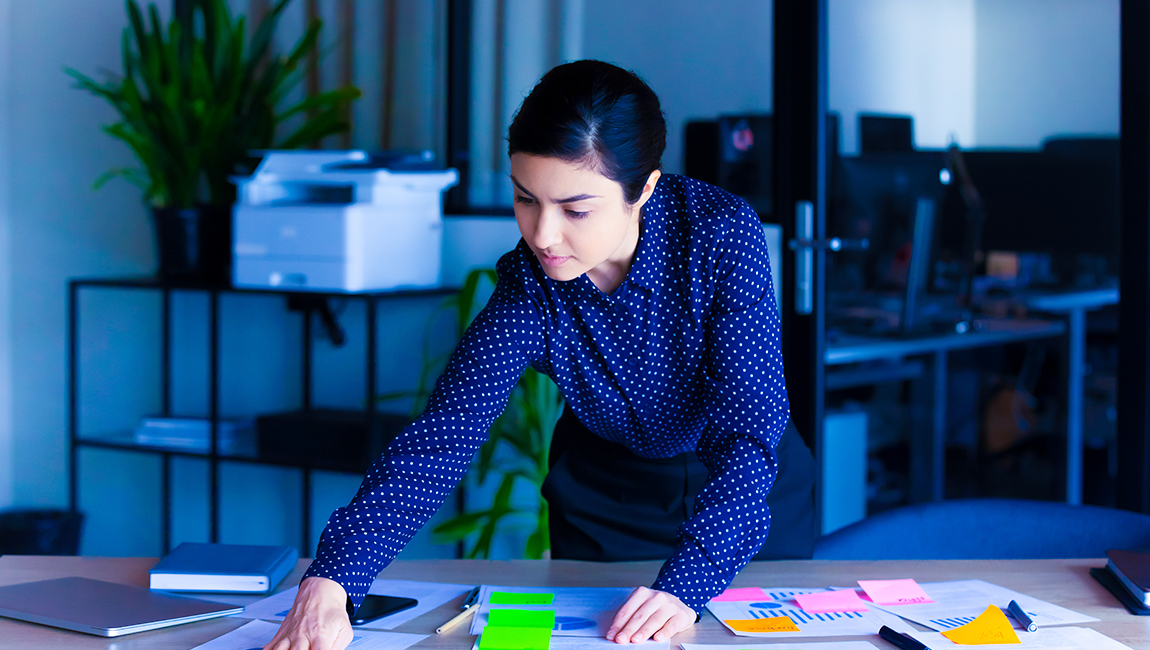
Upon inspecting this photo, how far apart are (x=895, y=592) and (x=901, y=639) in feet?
0.60

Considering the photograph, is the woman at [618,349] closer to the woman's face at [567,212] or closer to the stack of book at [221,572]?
the woman's face at [567,212]

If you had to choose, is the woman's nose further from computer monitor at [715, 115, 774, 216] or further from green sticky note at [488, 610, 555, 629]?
computer monitor at [715, 115, 774, 216]

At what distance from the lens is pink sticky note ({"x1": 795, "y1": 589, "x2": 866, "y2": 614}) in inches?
53.0

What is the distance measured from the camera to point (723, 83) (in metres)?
2.96

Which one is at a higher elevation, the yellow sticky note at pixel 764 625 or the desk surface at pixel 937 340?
the desk surface at pixel 937 340

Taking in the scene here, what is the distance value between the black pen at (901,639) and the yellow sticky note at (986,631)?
0.20 ft

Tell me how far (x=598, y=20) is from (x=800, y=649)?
2247 millimetres

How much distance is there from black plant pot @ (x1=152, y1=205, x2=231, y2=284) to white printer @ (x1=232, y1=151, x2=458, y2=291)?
227 mm

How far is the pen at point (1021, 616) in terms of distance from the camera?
50.1 inches

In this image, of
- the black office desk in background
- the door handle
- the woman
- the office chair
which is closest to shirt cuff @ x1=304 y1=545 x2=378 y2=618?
the woman

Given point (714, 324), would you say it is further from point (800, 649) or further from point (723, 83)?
point (723, 83)

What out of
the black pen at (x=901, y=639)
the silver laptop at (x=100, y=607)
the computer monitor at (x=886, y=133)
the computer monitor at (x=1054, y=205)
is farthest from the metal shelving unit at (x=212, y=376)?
the black pen at (x=901, y=639)

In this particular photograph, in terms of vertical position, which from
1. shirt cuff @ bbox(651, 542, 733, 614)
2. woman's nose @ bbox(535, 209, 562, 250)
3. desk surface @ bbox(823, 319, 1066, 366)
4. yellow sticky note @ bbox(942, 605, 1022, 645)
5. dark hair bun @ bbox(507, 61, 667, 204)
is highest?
dark hair bun @ bbox(507, 61, 667, 204)

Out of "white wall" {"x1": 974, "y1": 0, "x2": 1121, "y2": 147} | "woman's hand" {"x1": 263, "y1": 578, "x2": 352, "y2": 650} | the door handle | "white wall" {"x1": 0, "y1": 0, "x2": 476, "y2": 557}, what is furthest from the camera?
"white wall" {"x1": 0, "y1": 0, "x2": 476, "y2": 557}
